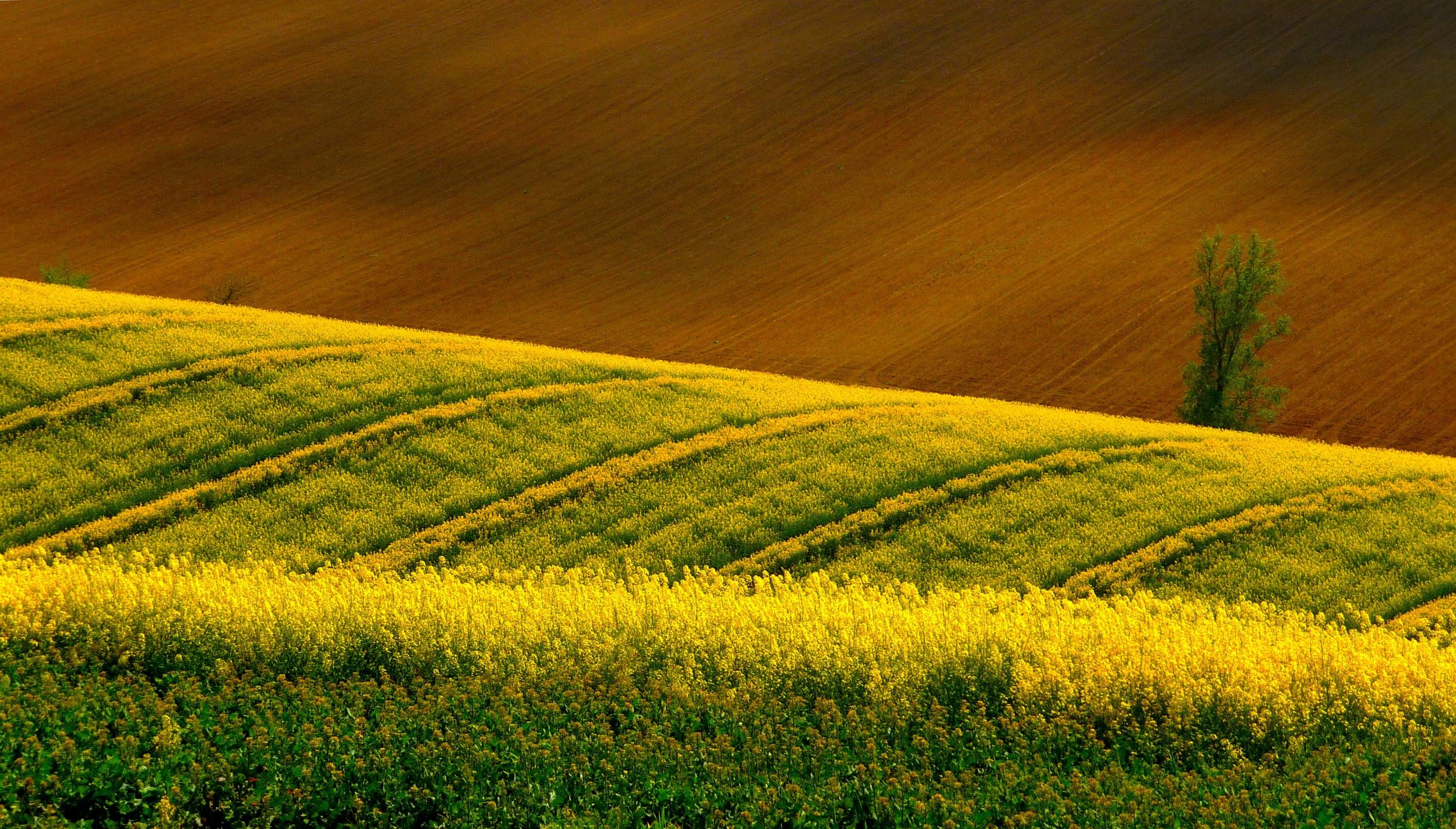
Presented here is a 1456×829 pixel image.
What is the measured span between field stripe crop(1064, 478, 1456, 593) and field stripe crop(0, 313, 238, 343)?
17.3 metres

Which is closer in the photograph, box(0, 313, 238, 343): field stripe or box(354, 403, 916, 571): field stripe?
box(354, 403, 916, 571): field stripe

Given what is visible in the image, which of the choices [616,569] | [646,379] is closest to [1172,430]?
[646,379]

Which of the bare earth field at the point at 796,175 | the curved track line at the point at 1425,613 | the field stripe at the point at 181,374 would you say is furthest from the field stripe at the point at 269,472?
the bare earth field at the point at 796,175

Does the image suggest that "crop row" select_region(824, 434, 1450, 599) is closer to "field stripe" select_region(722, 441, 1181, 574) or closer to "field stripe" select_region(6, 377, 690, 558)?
"field stripe" select_region(722, 441, 1181, 574)

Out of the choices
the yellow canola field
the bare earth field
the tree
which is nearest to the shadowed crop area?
the yellow canola field

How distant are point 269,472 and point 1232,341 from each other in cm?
2564

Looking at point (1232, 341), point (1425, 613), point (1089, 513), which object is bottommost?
point (1232, 341)

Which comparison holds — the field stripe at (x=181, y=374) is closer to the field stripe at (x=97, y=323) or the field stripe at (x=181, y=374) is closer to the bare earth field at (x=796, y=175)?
the field stripe at (x=97, y=323)

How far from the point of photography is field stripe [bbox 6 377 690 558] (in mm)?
15680

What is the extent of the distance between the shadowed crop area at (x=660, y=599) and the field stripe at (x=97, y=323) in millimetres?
119

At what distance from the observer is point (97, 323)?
22.1 m

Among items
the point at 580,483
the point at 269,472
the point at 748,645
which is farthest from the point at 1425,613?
the point at 269,472

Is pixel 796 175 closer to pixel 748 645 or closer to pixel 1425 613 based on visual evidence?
pixel 1425 613

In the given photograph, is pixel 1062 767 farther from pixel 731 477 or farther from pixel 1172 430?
pixel 1172 430
